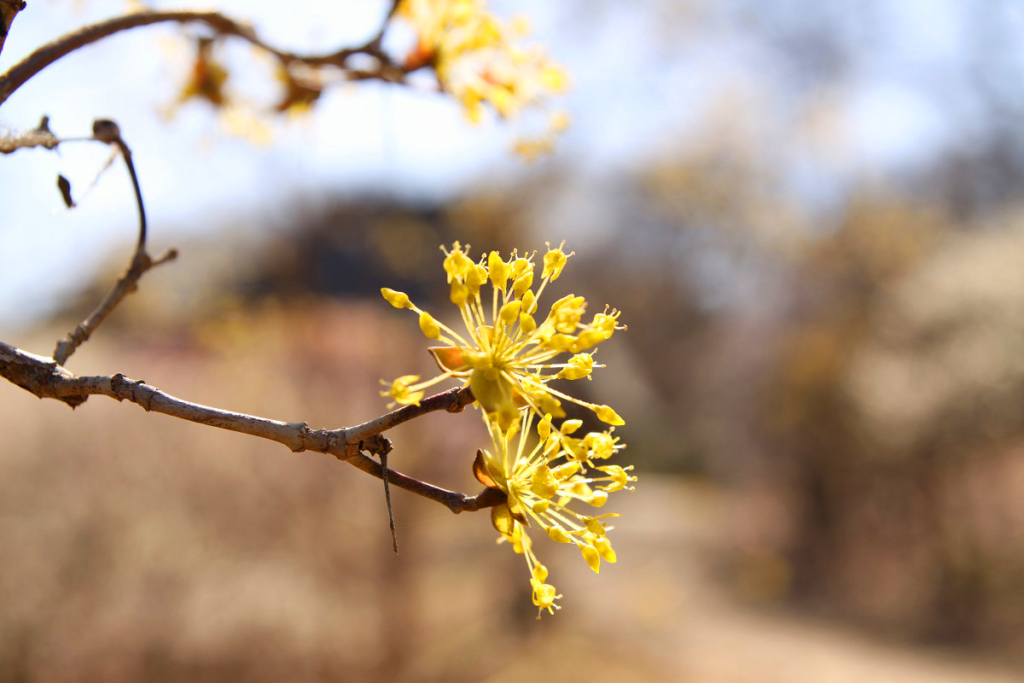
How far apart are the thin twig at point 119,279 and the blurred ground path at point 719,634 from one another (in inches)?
169

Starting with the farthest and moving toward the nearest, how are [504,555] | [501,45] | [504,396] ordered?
[504,555] → [501,45] → [504,396]

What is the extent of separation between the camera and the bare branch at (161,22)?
75cm

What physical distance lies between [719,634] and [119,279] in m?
5.05

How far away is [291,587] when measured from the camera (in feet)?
12.5

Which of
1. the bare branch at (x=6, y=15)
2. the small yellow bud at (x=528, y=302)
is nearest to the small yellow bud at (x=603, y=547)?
the small yellow bud at (x=528, y=302)

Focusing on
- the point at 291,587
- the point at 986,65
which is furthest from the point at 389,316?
the point at 986,65

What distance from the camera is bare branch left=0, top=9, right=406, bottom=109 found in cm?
75

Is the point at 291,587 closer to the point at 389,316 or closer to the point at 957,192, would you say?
the point at 389,316

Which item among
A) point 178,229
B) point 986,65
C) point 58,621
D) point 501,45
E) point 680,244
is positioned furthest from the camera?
point 680,244

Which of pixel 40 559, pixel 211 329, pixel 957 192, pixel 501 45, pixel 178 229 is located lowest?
pixel 501 45

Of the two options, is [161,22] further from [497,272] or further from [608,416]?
[608,416]

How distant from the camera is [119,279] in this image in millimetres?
972

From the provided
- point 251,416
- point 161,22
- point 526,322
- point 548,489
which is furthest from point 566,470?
point 161,22

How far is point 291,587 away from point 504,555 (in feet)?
4.61
